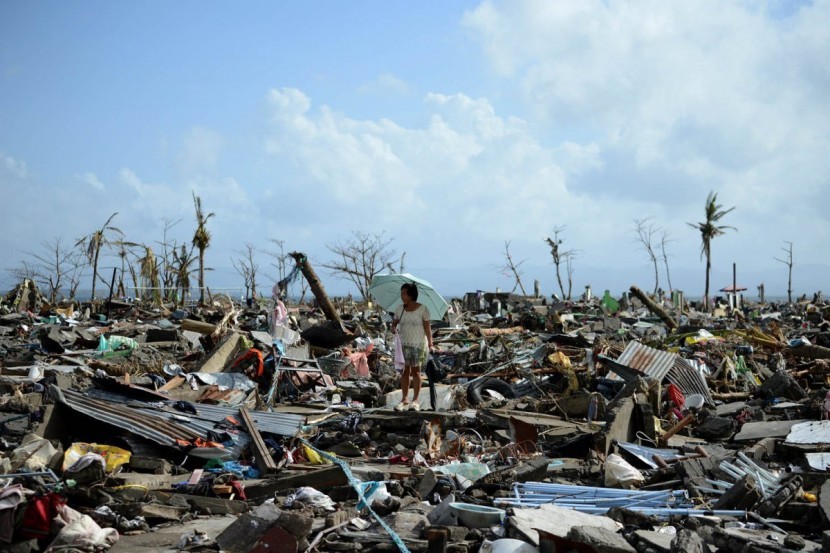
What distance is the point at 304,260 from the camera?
15633 mm

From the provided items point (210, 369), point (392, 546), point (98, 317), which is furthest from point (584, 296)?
point (392, 546)

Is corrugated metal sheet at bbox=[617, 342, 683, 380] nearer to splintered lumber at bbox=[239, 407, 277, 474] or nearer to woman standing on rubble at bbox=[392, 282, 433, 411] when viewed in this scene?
woman standing on rubble at bbox=[392, 282, 433, 411]

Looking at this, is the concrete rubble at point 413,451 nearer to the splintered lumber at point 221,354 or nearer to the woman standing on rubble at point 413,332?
the splintered lumber at point 221,354

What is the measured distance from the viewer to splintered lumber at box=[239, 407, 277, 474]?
689 cm

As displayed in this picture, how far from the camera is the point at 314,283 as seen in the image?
16422 millimetres

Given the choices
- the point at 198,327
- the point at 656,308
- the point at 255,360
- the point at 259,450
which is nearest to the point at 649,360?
the point at 255,360

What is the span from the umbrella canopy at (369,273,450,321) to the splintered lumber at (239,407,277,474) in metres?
3.11

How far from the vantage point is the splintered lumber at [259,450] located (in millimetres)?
6895

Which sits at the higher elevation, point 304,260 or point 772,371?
point 304,260

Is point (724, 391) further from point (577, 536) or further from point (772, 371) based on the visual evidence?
point (577, 536)

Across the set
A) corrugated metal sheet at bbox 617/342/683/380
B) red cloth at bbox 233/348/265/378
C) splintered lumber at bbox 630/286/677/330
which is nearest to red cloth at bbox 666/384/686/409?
corrugated metal sheet at bbox 617/342/683/380

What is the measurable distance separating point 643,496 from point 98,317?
2023cm

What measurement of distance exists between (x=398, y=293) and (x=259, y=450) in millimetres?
4540

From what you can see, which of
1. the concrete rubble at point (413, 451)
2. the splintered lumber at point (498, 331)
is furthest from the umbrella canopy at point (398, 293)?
the splintered lumber at point (498, 331)
